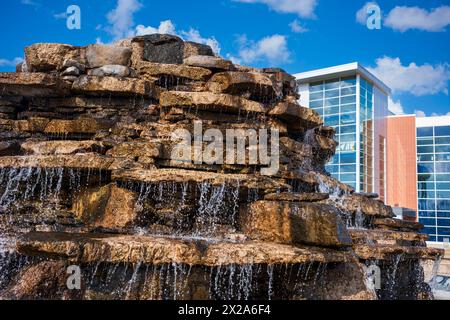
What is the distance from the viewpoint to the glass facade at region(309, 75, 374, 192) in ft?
115

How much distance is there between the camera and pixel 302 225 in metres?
6.49

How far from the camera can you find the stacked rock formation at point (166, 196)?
5.76 m

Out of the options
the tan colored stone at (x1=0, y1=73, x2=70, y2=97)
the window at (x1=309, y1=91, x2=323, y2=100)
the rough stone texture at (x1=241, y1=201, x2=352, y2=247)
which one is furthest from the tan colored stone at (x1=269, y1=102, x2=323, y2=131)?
the window at (x1=309, y1=91, x2=323, y2=100)

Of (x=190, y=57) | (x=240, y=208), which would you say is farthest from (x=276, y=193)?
(x=190, y=57)

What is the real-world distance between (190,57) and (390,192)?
32.8 meters

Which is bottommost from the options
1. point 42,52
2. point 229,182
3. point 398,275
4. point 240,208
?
point 398,275

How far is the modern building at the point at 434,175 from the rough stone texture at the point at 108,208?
33795 millimetres

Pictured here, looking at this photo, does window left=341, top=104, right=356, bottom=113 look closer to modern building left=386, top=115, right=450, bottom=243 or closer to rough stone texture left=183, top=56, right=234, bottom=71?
modern building left=386, top=115, right=450, bottom=243

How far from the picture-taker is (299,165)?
33.0 feet

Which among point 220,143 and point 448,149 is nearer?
point 220,143

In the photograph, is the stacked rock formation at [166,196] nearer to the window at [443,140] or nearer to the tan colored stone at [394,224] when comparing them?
the tan colored stone at [394,224]
